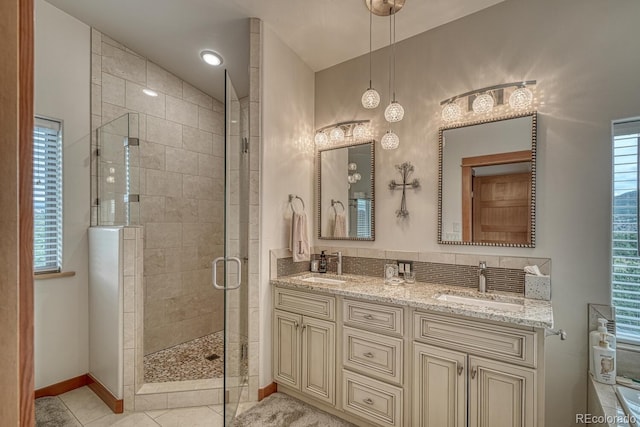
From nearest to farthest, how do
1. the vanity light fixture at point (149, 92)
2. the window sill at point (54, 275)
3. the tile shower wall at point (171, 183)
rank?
the window sill at point (54, 275), the tile shower wall at point (171, 183), the vanity light fixture at point (149, 92)

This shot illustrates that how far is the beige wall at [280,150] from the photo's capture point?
235 cm

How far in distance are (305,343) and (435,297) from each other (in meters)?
1.04

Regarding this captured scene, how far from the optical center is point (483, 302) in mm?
1883

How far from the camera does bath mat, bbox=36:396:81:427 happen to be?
200 cm

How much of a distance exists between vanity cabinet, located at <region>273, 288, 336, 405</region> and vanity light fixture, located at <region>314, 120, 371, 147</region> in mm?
1439

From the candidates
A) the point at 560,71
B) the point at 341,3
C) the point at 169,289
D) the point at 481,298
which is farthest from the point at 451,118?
the point at 169,289

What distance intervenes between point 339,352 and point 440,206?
4.31 ft

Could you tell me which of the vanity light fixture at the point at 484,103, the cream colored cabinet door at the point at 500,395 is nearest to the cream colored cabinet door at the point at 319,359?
the cream colored cabinet door at the point at 500,395

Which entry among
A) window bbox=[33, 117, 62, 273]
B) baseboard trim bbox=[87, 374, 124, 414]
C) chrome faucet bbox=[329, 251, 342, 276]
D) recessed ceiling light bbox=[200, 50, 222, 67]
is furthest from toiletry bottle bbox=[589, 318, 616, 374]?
window bbox=[33, 117, 62, 273]

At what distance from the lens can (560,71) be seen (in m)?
1.80

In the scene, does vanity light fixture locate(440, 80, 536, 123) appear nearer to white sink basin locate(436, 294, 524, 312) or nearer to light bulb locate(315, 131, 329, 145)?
light bulb locate(315, 131, 329, 145)

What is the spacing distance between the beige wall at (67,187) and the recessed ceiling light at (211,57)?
945 millimetres

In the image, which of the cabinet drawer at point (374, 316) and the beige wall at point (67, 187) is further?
the beige wall at point (67, 187)

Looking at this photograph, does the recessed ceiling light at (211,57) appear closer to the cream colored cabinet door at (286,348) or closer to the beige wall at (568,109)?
the beige wall at (568,109)
